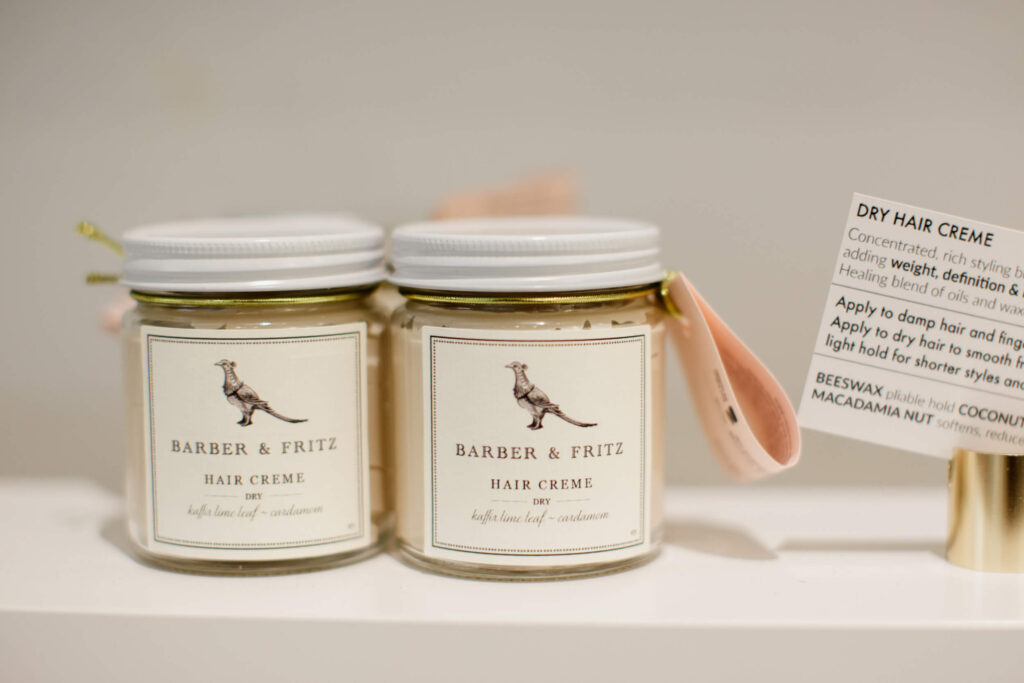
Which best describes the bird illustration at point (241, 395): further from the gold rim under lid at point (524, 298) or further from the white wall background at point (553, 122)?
the white wall background at point (553, 122)

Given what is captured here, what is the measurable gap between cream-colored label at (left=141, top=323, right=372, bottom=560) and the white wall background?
0.27 meters

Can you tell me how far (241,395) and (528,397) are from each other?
6.3 inches

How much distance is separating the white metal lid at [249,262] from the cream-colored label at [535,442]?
7cm

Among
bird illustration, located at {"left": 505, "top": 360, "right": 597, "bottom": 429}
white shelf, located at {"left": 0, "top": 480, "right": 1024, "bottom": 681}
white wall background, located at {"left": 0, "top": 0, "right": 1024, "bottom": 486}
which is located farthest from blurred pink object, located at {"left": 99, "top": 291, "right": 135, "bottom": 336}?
bird illustration, located at {"left": 505, "top": 360, "right": 597, "bottom": 429}

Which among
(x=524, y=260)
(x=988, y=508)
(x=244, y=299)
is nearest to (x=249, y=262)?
(x=244, y=299)

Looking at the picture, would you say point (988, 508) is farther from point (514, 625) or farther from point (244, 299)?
point (244, 299)

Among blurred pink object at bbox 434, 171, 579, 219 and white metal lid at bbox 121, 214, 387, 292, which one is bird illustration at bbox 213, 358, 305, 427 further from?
blurred pink object at bbox 434, 171, 579, 219

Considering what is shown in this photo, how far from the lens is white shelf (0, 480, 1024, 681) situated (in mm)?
539

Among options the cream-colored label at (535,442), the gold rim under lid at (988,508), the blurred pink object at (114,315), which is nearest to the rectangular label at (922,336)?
the gold rim under lid at (988,508)

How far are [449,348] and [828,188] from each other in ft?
1.28

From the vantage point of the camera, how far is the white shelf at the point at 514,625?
539mm

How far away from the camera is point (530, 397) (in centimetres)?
58

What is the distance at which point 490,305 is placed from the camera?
0.59 metres

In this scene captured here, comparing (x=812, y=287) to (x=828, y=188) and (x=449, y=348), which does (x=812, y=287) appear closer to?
(x=828, y=188)
